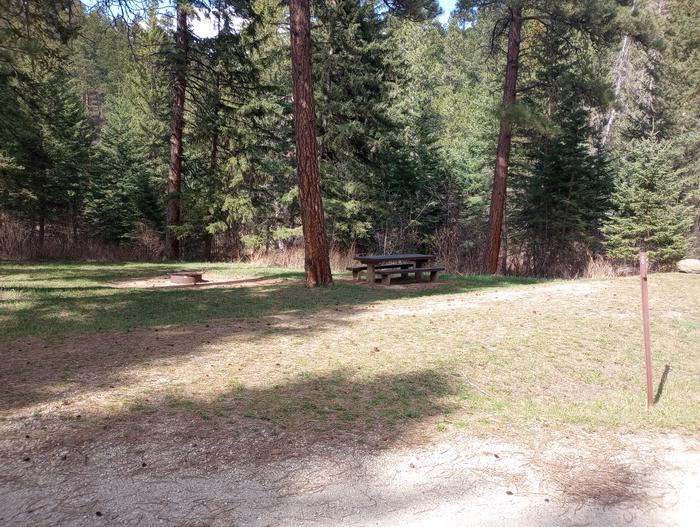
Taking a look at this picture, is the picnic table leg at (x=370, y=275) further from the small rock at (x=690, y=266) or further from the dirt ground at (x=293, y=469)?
the small rock at (x=690, y=266)

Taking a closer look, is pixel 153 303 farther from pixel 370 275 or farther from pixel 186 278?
pixel 370 275

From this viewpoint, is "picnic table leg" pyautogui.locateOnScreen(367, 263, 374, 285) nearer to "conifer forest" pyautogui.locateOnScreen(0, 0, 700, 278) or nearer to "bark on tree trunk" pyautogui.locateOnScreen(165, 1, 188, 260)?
"conifer forest" pyautogui.locateOnScreen(0, 0, 700, 278)

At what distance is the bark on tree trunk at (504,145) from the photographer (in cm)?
1526

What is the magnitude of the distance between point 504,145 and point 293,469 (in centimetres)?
1469

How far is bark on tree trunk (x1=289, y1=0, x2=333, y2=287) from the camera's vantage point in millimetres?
9797

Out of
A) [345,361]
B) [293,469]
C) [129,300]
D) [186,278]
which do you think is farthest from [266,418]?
[186,278]

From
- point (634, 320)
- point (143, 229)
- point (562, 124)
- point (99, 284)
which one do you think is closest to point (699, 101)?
point (562, 124)

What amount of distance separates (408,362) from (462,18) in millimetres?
14819

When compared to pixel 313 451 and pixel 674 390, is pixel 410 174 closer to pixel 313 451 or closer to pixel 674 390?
pixel 674 390

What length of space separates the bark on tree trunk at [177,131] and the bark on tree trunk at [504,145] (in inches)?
419

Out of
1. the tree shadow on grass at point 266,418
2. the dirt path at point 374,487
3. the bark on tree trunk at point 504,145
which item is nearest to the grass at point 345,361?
the tree shadow on grass at point 266,418

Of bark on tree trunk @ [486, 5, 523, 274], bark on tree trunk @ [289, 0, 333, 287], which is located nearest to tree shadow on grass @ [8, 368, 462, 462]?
bark on tree trunk @ [289, 0, 333, 287]

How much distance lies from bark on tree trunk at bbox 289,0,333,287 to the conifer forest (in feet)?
9.09

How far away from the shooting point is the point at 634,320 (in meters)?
7.25
